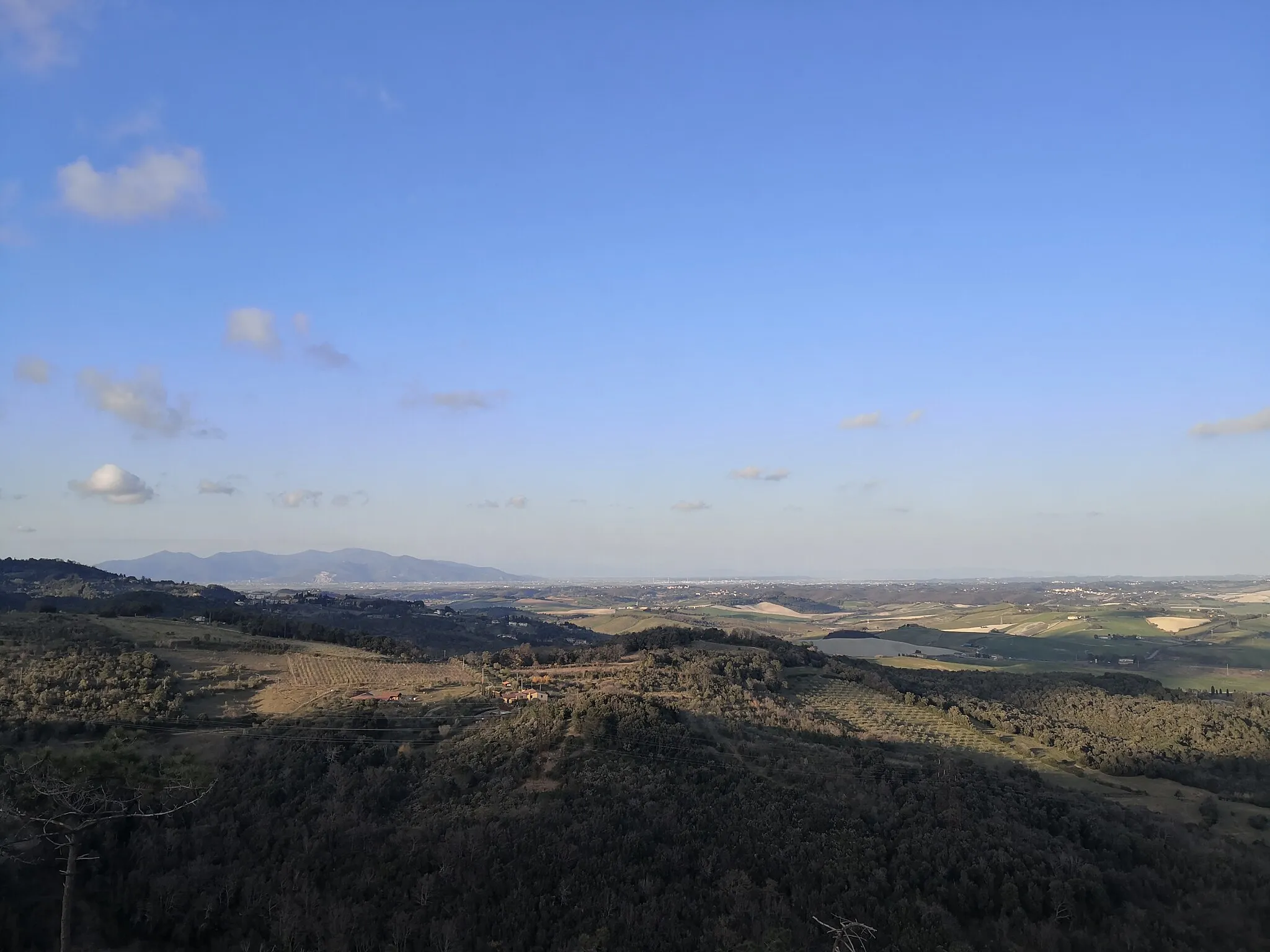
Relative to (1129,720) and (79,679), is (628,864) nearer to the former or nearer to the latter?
(79,679)

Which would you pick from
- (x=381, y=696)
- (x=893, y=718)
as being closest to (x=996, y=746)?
(x=893, y=718)

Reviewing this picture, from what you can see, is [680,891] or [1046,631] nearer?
[680,891]

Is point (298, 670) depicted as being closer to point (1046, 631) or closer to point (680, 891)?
point (680, 891)

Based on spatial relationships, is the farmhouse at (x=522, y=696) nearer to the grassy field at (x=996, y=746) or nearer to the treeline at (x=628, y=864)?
the treeline at (x=628, y=864)

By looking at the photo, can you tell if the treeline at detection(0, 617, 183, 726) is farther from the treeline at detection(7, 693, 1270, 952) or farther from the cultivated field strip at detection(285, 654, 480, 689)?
the treeline at detection(7, 693, 1270, 952)

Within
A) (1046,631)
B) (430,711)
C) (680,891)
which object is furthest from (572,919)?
(1046,631)

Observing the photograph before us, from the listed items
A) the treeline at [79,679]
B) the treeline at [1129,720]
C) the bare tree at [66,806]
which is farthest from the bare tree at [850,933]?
the treeline at [79,679]

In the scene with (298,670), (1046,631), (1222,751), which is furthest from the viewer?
(1046,631)
